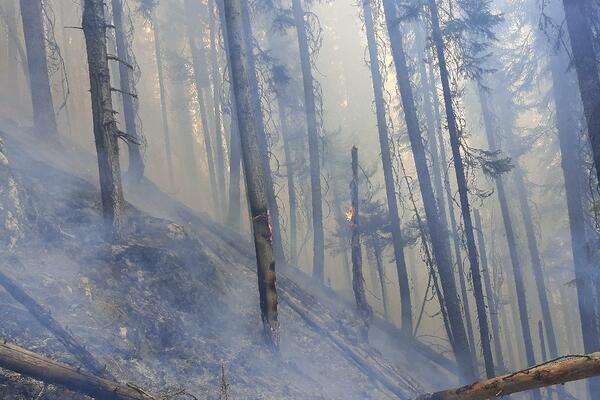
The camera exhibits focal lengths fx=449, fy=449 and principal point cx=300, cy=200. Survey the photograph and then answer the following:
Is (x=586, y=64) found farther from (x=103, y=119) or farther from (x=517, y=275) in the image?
(x=517, y=275)

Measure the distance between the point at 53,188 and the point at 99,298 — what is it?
369cm

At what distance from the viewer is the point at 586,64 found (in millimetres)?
7594

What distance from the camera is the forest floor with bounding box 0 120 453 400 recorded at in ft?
19.8

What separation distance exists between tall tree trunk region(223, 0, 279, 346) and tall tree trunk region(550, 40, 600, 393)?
30.8 ft

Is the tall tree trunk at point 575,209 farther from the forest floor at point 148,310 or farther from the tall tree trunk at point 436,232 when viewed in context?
the forest floor at point 148,310

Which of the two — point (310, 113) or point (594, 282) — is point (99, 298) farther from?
point (594, 282)

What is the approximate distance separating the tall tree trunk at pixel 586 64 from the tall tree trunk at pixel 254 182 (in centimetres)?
568

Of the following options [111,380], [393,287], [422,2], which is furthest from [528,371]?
[393,287]

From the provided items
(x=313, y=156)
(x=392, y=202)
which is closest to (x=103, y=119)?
(x=392, y=202)

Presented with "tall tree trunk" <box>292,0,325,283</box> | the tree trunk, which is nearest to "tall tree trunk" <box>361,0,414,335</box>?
the tree trunk

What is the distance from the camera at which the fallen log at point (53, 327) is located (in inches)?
212

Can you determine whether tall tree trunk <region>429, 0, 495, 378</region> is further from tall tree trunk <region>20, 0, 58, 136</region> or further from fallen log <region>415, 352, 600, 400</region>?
tall tree trunk <region>20, 0, 58, 136</region>

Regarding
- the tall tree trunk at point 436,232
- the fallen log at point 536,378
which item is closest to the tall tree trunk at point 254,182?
the fallen log at point 536,378

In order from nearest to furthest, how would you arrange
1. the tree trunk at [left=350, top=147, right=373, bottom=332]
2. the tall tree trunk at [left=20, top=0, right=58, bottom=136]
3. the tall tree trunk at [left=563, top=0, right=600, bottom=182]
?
the tall tree trunk at [left=563, top=0, right=600, bottom=182] → the tree trunk at [left=350, top=147, right=373, bottom=332] → the tall tree trunk at [left=20, top=0, right=58, bottom=136]
